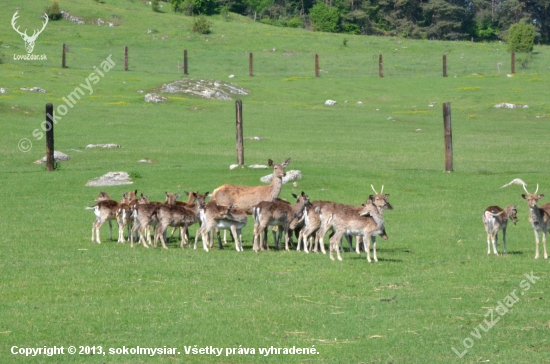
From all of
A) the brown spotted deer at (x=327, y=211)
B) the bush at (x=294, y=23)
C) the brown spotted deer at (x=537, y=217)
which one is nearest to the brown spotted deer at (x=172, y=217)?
the brown spotted deer at (x=327, y=211)

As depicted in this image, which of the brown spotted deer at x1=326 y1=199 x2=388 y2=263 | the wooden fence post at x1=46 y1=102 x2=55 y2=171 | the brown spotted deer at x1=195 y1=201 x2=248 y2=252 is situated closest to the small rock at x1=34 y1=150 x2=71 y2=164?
the wooden fence post at x1=46 y1=102 x2=55 y2=171

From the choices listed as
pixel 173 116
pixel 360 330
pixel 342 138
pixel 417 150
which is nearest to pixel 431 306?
pixel 360 330

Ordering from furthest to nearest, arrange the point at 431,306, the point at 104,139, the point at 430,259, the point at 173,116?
the point at 173,116 < the point at 104,139 < the point at 430,259 < the point at 431,306

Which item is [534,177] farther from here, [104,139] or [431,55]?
[431,55]

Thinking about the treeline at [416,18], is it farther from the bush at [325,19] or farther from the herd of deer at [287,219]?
the herd of deer at [287,219]

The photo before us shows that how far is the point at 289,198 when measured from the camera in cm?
2823

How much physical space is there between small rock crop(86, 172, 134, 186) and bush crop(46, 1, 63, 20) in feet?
232

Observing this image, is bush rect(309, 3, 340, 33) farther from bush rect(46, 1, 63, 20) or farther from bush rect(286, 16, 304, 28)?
bush rect(46, 1, 63, 20)

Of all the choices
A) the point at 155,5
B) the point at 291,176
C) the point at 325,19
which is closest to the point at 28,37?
the point at 155,5

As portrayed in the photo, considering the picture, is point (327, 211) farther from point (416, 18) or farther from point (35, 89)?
point (416, 18)

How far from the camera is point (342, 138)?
1781 inches

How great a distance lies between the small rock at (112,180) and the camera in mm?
30314

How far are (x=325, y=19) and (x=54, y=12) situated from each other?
142 feet

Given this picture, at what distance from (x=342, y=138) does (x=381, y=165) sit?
954 centimetres
